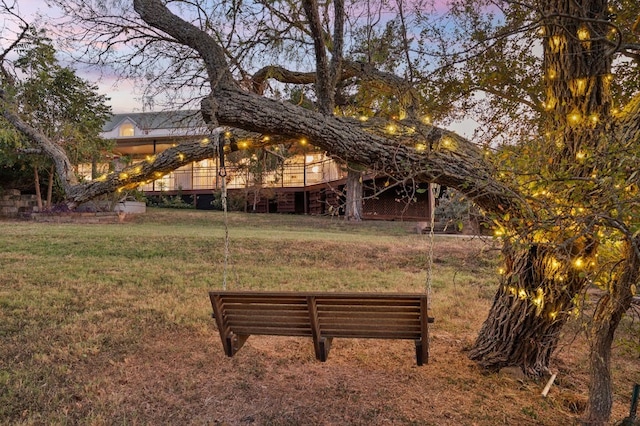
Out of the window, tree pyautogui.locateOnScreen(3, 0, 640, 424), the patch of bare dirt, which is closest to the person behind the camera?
tree pyautogui.locateOnScreen(3, 0, 640, 424)

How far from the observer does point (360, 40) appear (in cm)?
621

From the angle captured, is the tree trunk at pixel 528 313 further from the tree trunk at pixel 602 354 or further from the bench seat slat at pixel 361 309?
the bench seat slat at pixel 361 309

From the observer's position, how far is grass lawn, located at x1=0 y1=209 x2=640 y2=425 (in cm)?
335

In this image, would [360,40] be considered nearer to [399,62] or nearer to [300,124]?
[399,62]

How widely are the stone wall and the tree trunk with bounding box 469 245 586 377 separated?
1787 centimetres

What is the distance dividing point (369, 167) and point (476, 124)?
3814mm

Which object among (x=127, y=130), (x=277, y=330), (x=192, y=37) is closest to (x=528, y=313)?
(x=277, y=330)

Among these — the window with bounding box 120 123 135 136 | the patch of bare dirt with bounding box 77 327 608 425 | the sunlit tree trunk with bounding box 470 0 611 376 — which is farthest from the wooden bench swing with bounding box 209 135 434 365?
the window with bounding box 120 123 135 136

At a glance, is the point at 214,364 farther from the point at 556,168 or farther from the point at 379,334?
the point at 556,168

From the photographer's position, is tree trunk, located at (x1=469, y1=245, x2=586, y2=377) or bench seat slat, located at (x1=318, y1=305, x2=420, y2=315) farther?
tree trunk, located at (x1=469, y1=245, x2=586, y2=377)

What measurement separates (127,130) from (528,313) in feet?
87.6

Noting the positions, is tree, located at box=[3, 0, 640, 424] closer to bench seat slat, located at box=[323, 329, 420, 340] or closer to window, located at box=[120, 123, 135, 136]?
bench seat slat, located at box=[323, 329, 420, 340]

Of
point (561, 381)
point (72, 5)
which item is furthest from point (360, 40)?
point (561, 381)

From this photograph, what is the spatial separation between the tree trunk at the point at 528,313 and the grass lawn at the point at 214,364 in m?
0.18
